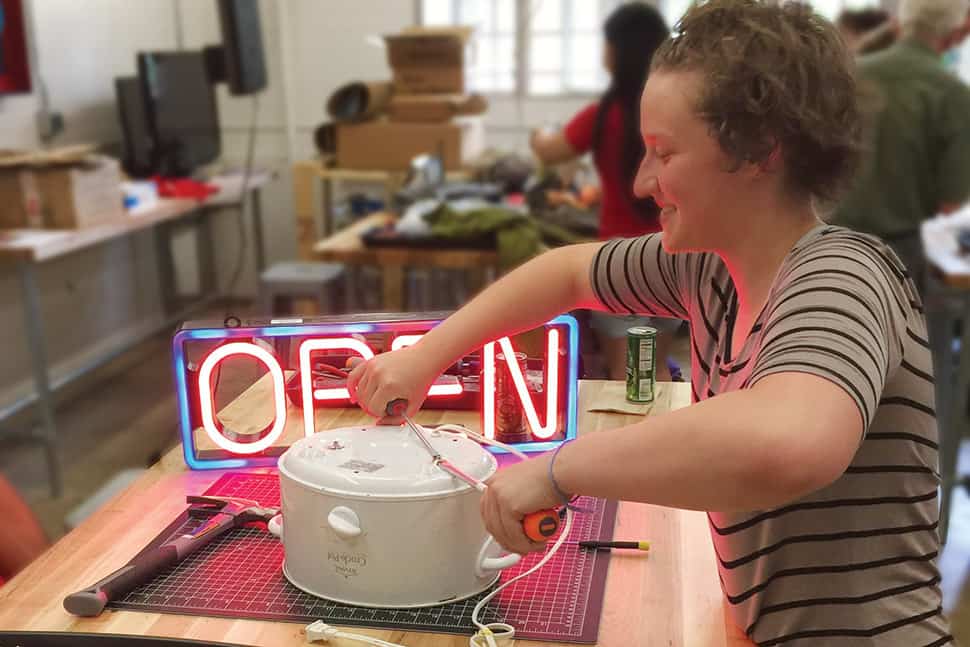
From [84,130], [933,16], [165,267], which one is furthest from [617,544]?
[165,267]

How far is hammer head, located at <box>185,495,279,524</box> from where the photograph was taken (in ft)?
3.46

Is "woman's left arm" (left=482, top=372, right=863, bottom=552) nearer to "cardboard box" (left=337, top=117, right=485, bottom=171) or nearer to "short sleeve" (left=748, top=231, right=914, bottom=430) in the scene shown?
"short sleeve" (left=748, top=231, right=914, bottom=430)

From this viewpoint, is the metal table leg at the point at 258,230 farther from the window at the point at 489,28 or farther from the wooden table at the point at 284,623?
the wooden table at the point at 284,623

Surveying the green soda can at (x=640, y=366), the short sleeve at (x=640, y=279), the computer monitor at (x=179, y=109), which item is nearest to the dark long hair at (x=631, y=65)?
the green soda can at (x=640, y=366)

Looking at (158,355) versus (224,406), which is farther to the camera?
(158,355)

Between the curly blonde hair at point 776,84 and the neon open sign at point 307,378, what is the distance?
15.9 inches

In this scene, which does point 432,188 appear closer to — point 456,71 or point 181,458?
point 456,71

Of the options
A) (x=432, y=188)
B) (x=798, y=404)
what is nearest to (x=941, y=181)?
(x=432, y=188)

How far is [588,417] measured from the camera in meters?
1.25

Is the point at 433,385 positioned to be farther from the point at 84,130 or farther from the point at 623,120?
the point at 84,130

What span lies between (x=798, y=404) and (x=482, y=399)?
58 cm

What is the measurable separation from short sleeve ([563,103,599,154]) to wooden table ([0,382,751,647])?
5.58 ft

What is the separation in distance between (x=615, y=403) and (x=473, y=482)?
0.43 metres

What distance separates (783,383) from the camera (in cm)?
67
